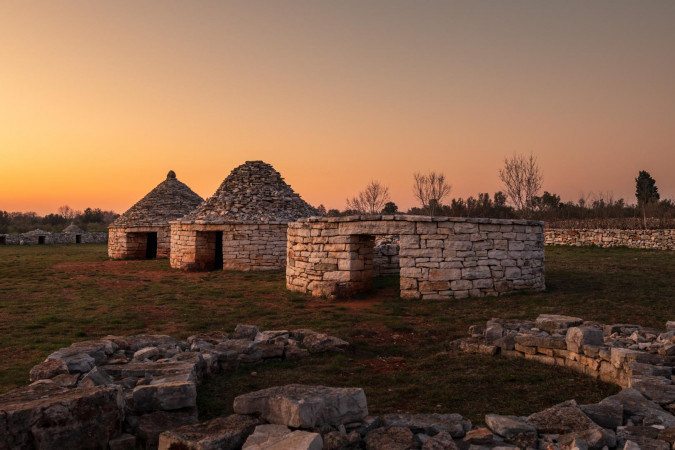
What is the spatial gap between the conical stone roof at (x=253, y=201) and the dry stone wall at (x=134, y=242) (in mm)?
4697

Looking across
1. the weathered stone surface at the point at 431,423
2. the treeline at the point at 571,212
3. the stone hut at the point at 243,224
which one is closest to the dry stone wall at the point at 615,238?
the treeline at the point at 571,212

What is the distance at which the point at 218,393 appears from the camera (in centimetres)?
453

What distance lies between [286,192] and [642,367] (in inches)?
622

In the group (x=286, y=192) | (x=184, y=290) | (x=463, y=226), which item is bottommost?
(x=184, y=290)

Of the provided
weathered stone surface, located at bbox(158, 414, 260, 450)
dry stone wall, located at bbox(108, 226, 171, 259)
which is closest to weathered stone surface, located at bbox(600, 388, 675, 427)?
weathered stone surface, located at bbox(158, 414, 260, 450)

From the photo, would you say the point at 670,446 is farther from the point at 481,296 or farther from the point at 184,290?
the point at 184,290

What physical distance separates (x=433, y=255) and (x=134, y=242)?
18.3 meters

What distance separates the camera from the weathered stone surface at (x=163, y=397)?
12.0 feet

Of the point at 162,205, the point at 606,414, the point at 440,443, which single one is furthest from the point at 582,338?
the point at 162,205

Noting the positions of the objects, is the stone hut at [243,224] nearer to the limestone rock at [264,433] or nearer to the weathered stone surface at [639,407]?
the limestone rock at [264,433]

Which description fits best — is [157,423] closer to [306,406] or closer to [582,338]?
[306,406]

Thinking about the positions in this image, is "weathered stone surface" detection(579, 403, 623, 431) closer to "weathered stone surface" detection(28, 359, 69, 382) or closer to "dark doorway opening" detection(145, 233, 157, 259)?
"weathered stone surface" detection(28, 359, 69, 382)

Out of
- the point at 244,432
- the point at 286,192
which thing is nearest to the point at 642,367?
the point at 244,432

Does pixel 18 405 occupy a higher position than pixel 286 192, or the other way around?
pixel 286 192
